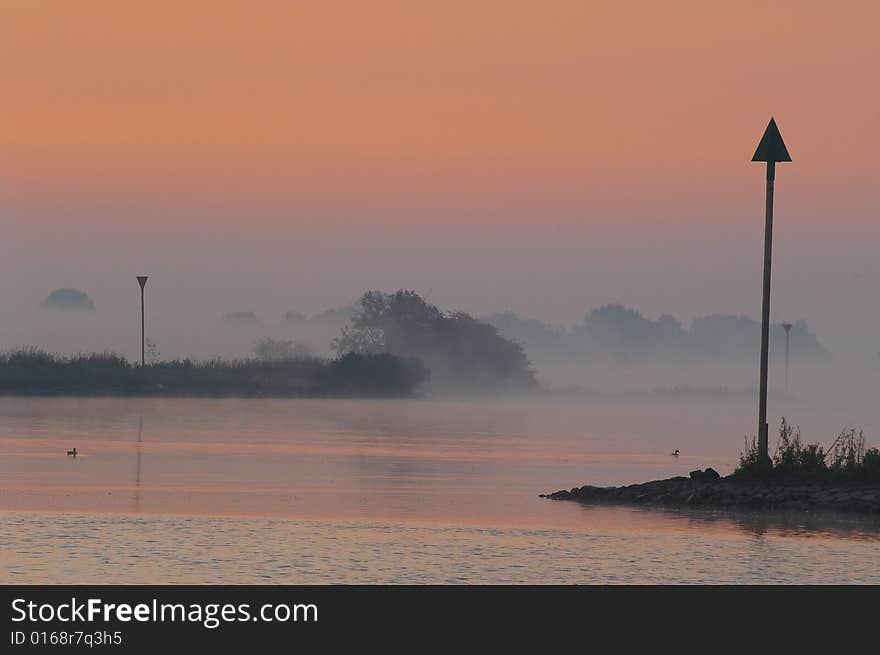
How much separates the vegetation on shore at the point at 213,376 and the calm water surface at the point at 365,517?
2880 centimetres

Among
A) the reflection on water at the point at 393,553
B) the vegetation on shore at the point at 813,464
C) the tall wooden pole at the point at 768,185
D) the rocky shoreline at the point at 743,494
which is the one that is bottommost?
the reflection on water at the point at 393,553

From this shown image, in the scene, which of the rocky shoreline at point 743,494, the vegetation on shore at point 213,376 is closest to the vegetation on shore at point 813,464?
the rocky shoreline at point 743,494

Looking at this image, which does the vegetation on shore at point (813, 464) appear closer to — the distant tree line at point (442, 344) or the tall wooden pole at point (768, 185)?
the tall wooden pole at point (768, 185)

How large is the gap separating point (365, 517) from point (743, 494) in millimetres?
8449

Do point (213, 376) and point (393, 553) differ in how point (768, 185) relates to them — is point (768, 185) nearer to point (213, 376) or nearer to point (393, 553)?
point (393, 553)

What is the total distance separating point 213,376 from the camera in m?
93.6

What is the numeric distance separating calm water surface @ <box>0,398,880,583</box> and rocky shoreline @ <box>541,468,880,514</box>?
110 cm

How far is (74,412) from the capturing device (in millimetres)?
67312

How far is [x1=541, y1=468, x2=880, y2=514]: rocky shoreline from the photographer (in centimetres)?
3322

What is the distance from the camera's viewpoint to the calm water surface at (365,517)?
77.4 feet

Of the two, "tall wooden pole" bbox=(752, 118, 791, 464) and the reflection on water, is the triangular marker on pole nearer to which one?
"tall wooden pole" bbox=(752, 118, 791, 464)
